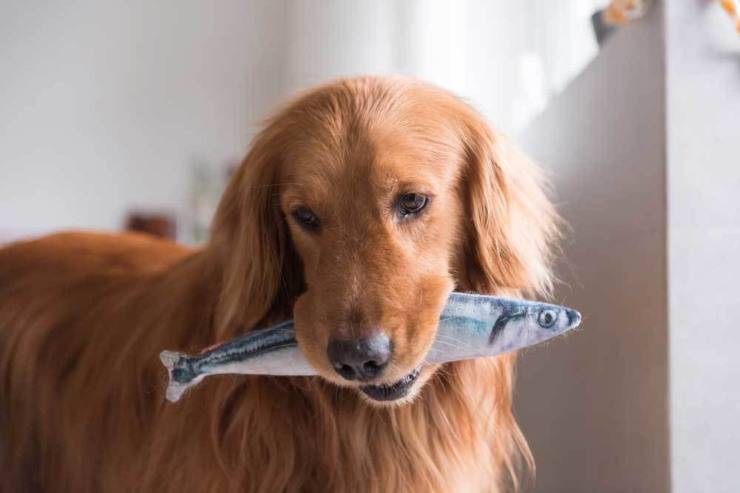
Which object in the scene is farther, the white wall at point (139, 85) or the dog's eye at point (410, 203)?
the white wall at point (139, 85)

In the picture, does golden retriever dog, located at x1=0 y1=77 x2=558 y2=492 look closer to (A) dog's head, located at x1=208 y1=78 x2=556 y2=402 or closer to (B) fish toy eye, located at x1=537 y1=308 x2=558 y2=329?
(A) dog's head, located at x1=208 y1=78 x2=556 y2=402

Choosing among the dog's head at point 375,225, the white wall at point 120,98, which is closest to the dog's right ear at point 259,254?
the dog's head at point 375,225

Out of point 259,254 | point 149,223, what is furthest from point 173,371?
point 149,223

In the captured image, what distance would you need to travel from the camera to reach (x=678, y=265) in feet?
3.93

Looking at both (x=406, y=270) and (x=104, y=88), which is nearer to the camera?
Answer: (x=406, y=270)

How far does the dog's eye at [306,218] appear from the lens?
115cm

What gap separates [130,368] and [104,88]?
2.39m

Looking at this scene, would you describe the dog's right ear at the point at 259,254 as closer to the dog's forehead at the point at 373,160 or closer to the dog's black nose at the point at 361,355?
the dog's forehead at the point at 373,160

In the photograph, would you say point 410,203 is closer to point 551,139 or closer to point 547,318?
point 547,318

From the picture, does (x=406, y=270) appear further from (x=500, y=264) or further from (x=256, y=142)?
(x=256, y=142)

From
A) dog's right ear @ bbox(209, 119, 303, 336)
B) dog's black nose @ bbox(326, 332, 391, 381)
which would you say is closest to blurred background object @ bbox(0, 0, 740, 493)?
dog's right ear @ bbox(209, 119, 303, 336)

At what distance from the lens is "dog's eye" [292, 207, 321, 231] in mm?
1154

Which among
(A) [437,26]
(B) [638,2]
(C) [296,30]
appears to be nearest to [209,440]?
(B) [638,2]

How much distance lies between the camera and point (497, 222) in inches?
48.2
